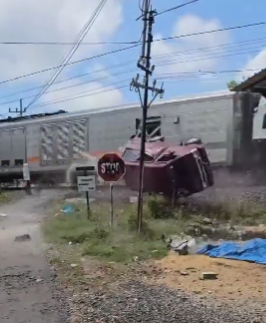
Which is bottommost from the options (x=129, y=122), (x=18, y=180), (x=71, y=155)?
(x=18, y=180)

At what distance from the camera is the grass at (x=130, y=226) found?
1001cm

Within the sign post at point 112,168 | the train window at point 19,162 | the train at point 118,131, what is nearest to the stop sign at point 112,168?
the sign post at point 112,168

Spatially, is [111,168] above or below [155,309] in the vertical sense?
above

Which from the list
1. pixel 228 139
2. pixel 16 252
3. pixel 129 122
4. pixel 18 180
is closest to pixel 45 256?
pixel 16 252

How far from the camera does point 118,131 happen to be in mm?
19922

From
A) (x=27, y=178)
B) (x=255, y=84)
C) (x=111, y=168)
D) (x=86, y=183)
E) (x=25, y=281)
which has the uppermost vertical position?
(x=255, y=84)

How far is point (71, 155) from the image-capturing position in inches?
862

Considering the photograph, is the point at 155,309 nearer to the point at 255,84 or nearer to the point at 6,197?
the point at 255,84

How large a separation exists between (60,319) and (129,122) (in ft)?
45.9

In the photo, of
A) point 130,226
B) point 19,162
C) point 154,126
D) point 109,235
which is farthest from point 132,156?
point 19,162

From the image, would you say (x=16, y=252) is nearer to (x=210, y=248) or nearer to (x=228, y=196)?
(x=210, y=248)

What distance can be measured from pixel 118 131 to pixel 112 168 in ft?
23.4

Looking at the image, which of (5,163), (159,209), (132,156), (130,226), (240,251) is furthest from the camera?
(5,163)

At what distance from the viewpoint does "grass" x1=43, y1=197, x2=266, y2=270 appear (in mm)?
10008
